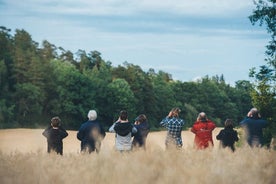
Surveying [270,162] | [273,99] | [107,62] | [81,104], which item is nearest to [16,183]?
[270,162]

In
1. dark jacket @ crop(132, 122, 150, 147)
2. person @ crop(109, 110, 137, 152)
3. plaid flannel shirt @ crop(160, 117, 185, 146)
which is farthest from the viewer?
plaid flannel shirt @ crop(160, 117, 185, 146)

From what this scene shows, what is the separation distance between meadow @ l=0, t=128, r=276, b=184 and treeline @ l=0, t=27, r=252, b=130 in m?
68.2

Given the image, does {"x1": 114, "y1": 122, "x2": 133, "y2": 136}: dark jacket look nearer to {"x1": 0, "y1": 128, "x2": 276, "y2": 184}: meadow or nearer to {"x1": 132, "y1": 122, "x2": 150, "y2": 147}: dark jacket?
{"x1": 132, "y1": 122, "x2": 150, "y2": 147}: dark jacket

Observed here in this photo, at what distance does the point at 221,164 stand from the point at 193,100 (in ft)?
414

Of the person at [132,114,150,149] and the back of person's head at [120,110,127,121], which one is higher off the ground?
the back of person's head at [120,110,127,121]

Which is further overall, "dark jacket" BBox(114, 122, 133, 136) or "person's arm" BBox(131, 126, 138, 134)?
"person's arm" BBox(131, 126, 138, 134)

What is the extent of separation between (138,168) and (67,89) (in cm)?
9177

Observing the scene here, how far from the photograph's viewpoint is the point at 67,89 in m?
96.9

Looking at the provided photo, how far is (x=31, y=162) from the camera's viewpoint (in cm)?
647

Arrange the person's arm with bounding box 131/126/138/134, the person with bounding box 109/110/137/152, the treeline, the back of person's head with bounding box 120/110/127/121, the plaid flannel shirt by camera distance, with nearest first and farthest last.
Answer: the back of person's head with bounding box 120/110/127/121
the person with bounding box 109/110/137/152
the person's arm with bounding box 131/126/138/134
the plaid flannel shirt
the treeline

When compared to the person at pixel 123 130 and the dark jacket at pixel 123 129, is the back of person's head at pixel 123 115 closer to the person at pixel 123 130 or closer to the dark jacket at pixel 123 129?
the person at pixel 123 130

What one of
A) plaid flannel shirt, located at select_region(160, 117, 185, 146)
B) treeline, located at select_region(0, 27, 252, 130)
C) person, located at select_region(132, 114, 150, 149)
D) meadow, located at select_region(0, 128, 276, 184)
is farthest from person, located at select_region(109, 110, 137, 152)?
treeline, located at select_region(0, 27, 252, 130)

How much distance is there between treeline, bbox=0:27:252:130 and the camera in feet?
287

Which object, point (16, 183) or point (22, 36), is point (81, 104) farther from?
point (16, 183)
